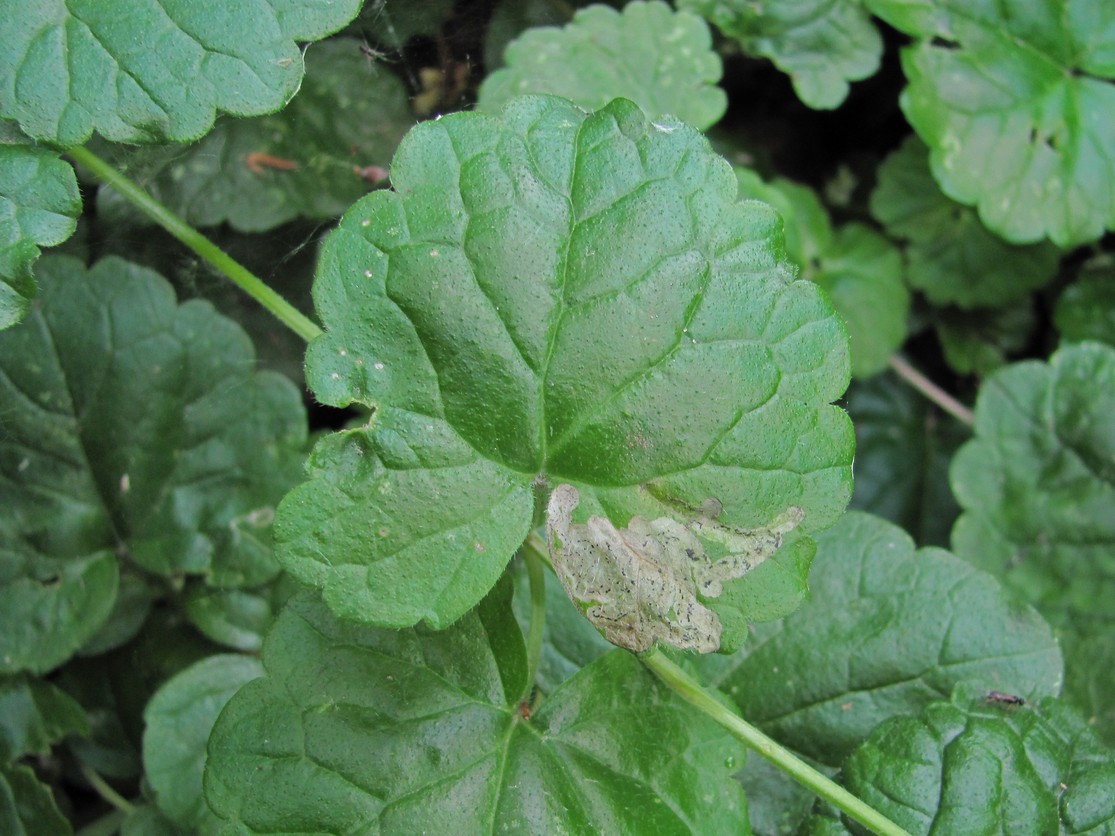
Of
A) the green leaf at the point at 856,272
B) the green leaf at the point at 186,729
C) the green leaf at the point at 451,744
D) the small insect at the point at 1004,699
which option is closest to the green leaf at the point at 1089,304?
the green leaf at the point at 856,272

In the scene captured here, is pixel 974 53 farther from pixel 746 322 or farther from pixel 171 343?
pixel 171 343

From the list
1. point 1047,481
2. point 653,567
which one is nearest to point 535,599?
point 653,567

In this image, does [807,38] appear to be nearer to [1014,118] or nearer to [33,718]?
[1014,118]

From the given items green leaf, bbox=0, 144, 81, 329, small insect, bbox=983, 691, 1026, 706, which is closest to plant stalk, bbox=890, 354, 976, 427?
small insect, bbox=983, 691, 1026, 706

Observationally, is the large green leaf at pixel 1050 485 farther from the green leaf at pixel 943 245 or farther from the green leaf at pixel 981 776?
the green leaf at pixel 981 776

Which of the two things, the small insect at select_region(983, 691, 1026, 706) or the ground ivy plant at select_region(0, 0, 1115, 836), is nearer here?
the ground ivy plant at select_region(0, 0, 1115, 836)

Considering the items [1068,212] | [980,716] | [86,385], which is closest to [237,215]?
[86,385]

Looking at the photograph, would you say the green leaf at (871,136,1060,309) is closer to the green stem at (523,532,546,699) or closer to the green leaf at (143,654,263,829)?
the green stem at (523,532,546,699)
